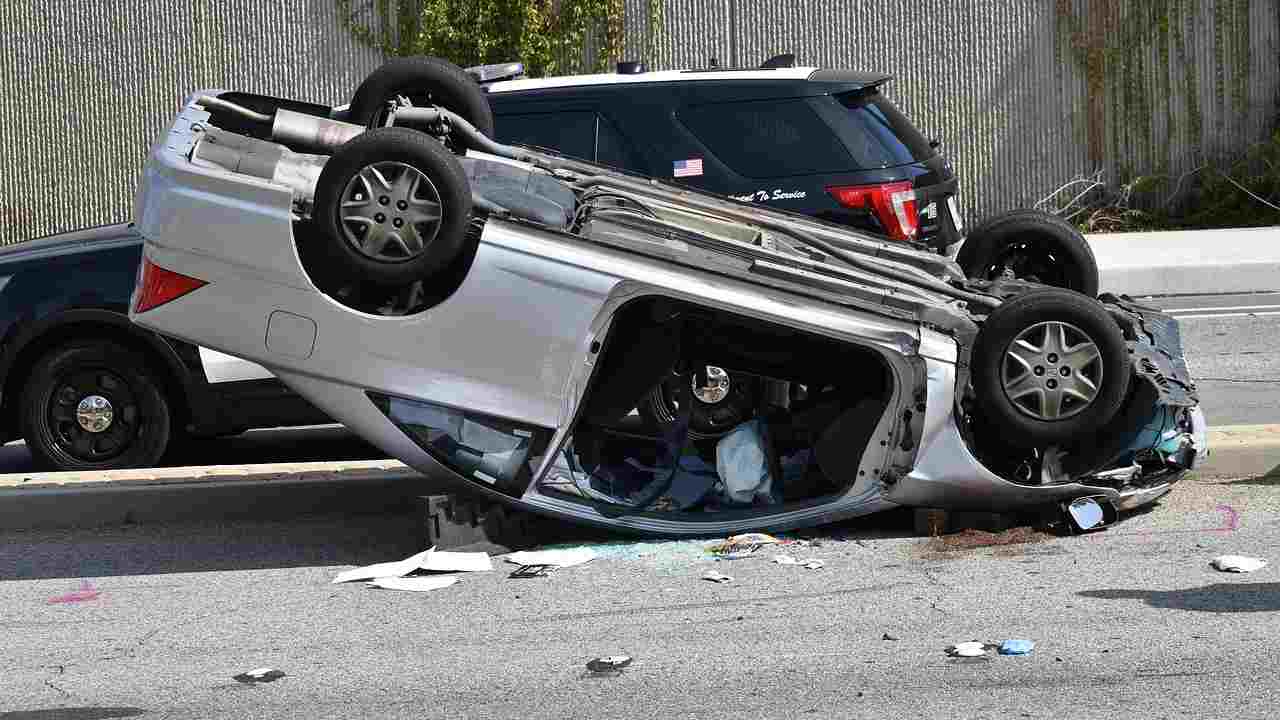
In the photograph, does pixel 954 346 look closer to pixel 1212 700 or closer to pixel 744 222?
pixel 744 222

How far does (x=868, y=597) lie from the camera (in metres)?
6.05

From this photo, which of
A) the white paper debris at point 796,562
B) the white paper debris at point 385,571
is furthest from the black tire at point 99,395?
the white paper debris at point 796,562

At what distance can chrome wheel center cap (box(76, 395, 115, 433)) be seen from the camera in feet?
27.4

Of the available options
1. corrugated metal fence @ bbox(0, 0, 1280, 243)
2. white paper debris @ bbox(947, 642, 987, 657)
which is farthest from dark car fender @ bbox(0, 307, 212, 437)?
corrugated metal fence @ bbox(0, 0, 1280, 243)

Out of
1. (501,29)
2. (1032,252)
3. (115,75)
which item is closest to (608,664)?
(1032,252)

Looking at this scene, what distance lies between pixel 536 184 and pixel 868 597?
2.03 meters

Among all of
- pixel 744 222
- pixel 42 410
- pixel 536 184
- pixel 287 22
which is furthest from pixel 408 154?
pixel 287 22

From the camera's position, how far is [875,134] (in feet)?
31.0

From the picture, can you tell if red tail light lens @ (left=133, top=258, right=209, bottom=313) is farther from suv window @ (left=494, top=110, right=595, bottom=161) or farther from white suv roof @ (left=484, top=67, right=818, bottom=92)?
white suv roof @ (left=484, top=67, right=818, bottom=92)

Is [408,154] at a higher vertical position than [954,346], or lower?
higher

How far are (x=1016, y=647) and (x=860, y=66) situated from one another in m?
14.5

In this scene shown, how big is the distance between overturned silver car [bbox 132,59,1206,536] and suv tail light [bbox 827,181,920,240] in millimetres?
2092

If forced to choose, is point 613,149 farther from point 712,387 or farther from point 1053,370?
point 1053,370

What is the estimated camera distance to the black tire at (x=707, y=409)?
7227 millimetres
